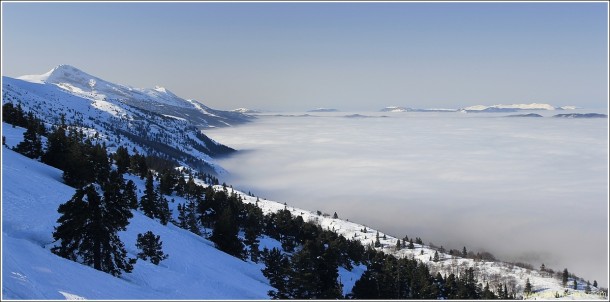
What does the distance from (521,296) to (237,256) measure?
11662 cm

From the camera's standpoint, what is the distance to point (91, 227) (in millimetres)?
28312

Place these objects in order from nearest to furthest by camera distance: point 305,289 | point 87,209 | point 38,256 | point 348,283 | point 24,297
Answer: point 24,297 < point 38,256 < point 87,209 < point 305,289 < point 348,283

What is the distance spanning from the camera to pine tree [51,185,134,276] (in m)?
27.7

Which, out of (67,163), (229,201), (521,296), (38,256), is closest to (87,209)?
(38,256)

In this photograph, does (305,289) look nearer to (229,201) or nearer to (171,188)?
(229,201)

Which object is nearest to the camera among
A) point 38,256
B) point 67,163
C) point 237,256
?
point 38,256

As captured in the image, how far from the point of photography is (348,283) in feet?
261

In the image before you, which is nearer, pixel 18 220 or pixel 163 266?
pixel 18 220

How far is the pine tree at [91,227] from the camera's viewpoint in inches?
1091

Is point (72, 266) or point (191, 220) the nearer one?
point (72, 266)

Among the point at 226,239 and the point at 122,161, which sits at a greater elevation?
the point at 122,161

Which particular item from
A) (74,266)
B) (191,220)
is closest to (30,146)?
(191,220)

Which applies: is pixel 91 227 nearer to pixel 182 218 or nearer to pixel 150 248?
pixel 150 248

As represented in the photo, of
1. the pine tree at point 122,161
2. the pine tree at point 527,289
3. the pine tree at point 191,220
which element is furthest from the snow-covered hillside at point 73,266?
the pine tree at point 527,289
